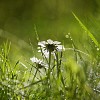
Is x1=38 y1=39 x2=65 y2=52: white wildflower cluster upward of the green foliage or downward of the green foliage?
upward

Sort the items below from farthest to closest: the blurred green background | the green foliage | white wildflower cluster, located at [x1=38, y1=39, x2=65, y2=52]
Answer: the blurred green background, white wildflower cluster, located at [x1=38, y1=39, x2=65, y2=52], the green foliage

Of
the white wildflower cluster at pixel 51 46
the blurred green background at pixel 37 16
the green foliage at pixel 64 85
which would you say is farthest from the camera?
the blurred green background at pixel 37 16

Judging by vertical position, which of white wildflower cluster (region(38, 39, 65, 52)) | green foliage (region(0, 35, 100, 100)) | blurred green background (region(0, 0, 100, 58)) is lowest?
green foliage (region(0, 35, 100, 100))

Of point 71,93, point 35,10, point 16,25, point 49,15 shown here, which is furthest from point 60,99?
point 35,10

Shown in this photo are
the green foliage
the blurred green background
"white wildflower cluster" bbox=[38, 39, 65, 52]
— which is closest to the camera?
the green foliage

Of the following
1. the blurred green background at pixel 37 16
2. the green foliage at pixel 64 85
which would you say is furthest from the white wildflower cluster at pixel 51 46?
the blurred green background at pixel 37 16

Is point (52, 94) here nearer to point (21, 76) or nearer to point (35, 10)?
point (21, 76)

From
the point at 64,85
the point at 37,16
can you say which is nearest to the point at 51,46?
the point at 64,85

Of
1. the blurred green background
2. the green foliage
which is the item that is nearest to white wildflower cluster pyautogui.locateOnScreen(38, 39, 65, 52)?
the green foliage

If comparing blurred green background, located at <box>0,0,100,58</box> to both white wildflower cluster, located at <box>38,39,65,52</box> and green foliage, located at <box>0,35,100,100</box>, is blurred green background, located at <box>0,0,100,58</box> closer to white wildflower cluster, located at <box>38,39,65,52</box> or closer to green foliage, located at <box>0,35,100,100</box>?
white wildflower cluster, located at <box>38,39,65,52</box>

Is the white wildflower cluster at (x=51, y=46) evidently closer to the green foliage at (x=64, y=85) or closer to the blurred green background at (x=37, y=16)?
the green foliage at (x=64, y=85)

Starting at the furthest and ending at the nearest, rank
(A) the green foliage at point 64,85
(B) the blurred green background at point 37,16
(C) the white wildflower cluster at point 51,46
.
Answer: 1. (B) the blurred green background at point 37,16
2. (C) the white wildflower cluster at point 51,46
3. (A) the green foliage at point 64,85

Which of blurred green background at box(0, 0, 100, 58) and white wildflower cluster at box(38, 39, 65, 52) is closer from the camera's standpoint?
white wildflower cluster at box(38, 39, 65, 52)

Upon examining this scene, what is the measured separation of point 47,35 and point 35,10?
2601mm
